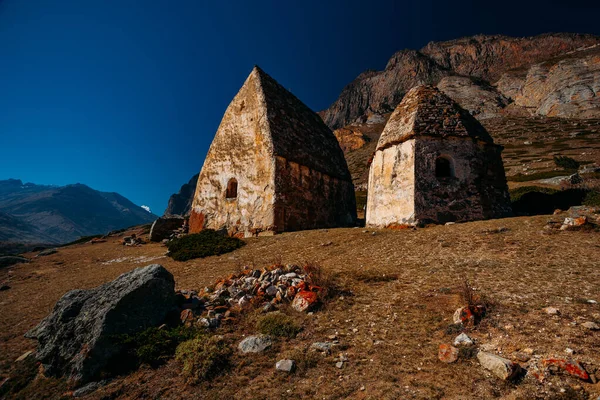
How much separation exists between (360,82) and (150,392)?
203 m

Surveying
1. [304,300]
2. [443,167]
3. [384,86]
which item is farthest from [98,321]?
[384,86]

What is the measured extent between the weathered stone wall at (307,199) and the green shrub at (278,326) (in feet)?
33.4

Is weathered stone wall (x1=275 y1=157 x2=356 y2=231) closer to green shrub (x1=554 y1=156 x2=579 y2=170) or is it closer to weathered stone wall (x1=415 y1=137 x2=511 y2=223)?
weathered stone wall (x1=415 y1=137 x2=511 y2=223)

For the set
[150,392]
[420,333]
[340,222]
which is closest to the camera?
[150,392]

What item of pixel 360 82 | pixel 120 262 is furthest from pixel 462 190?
pixel 360 82

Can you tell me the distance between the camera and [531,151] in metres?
46.9

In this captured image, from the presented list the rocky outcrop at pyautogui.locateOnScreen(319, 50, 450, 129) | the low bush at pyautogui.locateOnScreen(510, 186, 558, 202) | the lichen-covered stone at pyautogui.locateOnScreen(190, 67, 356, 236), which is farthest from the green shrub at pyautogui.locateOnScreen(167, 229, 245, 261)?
the rocky outcrop at pyautogui.locateOnScreen(319, 50, 450, 129)

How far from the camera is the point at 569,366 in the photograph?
303 cm

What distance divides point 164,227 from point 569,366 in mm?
23687

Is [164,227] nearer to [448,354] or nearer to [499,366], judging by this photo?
[448,354]

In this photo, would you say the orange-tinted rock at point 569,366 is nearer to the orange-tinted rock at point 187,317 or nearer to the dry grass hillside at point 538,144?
the orange-tinted rock at point 187,317

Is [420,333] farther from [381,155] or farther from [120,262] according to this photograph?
[120,262]

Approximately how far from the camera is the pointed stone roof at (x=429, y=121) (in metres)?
13.0

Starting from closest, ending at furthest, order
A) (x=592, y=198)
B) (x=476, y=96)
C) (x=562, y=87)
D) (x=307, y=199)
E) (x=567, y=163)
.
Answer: (x=592, y=198) → (x=307, y=199) → (x=567, y=163) → (x=562, y=87) → (x=476, y=96)
